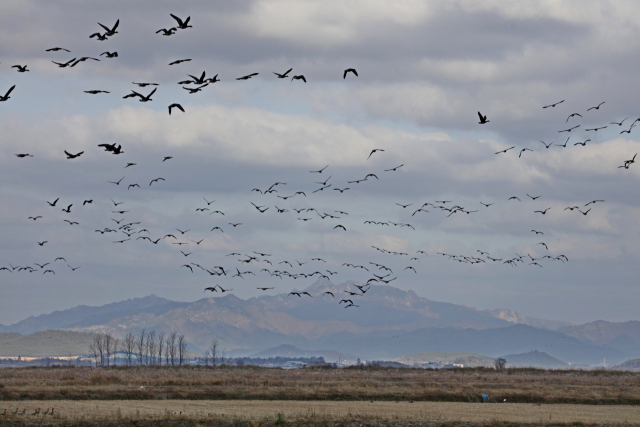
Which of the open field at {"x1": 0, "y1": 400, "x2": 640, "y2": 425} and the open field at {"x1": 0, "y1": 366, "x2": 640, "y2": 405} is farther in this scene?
the open field at {"x1": 0, "y1": 366, "x2": 640, "y2": 405}

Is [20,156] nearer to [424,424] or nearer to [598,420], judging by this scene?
[424,424]

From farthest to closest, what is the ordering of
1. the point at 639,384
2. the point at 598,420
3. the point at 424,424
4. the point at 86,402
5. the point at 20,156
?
the point at 639,384 < the point at 86,402 < the point at 598,420 < the point at 424,424 < the point at 20,156

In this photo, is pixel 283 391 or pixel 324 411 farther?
pixel 283 391

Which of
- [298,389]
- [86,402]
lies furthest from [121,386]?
[298,389]

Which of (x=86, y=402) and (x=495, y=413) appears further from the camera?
(x=86, y=402)

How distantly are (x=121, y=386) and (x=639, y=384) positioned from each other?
77470 mm

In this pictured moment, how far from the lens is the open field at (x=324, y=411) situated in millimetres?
57000

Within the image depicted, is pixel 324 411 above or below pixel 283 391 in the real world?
below

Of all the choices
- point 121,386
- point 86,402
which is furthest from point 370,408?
point 121,386

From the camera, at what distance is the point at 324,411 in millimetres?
63875

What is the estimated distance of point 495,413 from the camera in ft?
218

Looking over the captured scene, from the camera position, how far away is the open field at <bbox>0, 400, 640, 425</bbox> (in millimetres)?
57000

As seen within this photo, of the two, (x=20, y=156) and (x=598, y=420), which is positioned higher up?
(x=20, y=156)

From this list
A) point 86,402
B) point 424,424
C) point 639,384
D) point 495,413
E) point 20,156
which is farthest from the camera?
point 639,384
